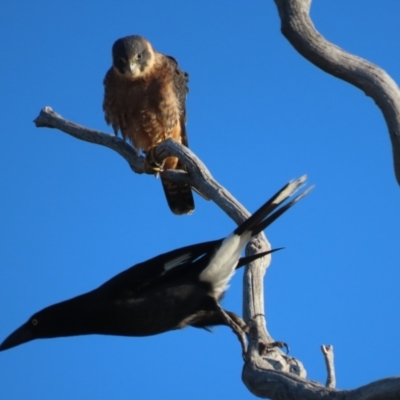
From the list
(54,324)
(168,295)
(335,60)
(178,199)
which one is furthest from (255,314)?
(178,199)

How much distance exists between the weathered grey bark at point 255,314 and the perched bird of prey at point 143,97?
97cm

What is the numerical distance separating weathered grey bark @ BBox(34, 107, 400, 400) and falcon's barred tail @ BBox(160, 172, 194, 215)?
1274 millimetres

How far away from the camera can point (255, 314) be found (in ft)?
14.3

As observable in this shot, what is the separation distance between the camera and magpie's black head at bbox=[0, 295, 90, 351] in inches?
185

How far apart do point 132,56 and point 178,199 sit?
129 cm

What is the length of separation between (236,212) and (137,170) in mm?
1531

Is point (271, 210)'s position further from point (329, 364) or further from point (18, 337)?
point (18, 337)

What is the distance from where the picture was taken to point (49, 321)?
4754mm

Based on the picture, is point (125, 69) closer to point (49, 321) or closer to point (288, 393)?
point (49, 321)

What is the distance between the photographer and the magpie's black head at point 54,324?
15.4 feet

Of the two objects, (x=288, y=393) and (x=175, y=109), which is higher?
(x=175, y=109)

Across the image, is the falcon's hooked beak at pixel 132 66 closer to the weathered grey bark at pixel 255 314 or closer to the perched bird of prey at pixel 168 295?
the weathered grey bark at pixel 255 314

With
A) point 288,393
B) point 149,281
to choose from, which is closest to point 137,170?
point 149,281

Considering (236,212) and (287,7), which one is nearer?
(287,7)
